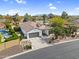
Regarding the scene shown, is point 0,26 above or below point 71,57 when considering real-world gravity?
above

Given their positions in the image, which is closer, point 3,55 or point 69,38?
point 3,55

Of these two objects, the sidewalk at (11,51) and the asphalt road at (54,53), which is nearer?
the asphalt road at (54,53)

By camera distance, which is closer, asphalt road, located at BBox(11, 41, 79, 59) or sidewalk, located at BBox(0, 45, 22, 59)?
asphalt road, located at BBox(11, 41, 79, 59)

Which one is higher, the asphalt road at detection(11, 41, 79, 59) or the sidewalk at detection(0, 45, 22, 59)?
the sidewalk at detection(0, 45, 22, 59)

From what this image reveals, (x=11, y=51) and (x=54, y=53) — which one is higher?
(x=11, y=51)

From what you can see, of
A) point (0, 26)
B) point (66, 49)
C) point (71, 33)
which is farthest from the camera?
point (0, 26)

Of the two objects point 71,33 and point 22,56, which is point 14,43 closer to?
point 22,56

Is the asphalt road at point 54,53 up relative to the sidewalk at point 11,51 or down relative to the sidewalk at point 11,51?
down

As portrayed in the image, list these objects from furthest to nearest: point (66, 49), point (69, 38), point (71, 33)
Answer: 1. point (71, 33)
2. point (69, 38)
3. point (66, 49)

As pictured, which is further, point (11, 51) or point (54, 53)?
point (11, 51)

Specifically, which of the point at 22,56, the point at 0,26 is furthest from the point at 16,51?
the point at 0,26
